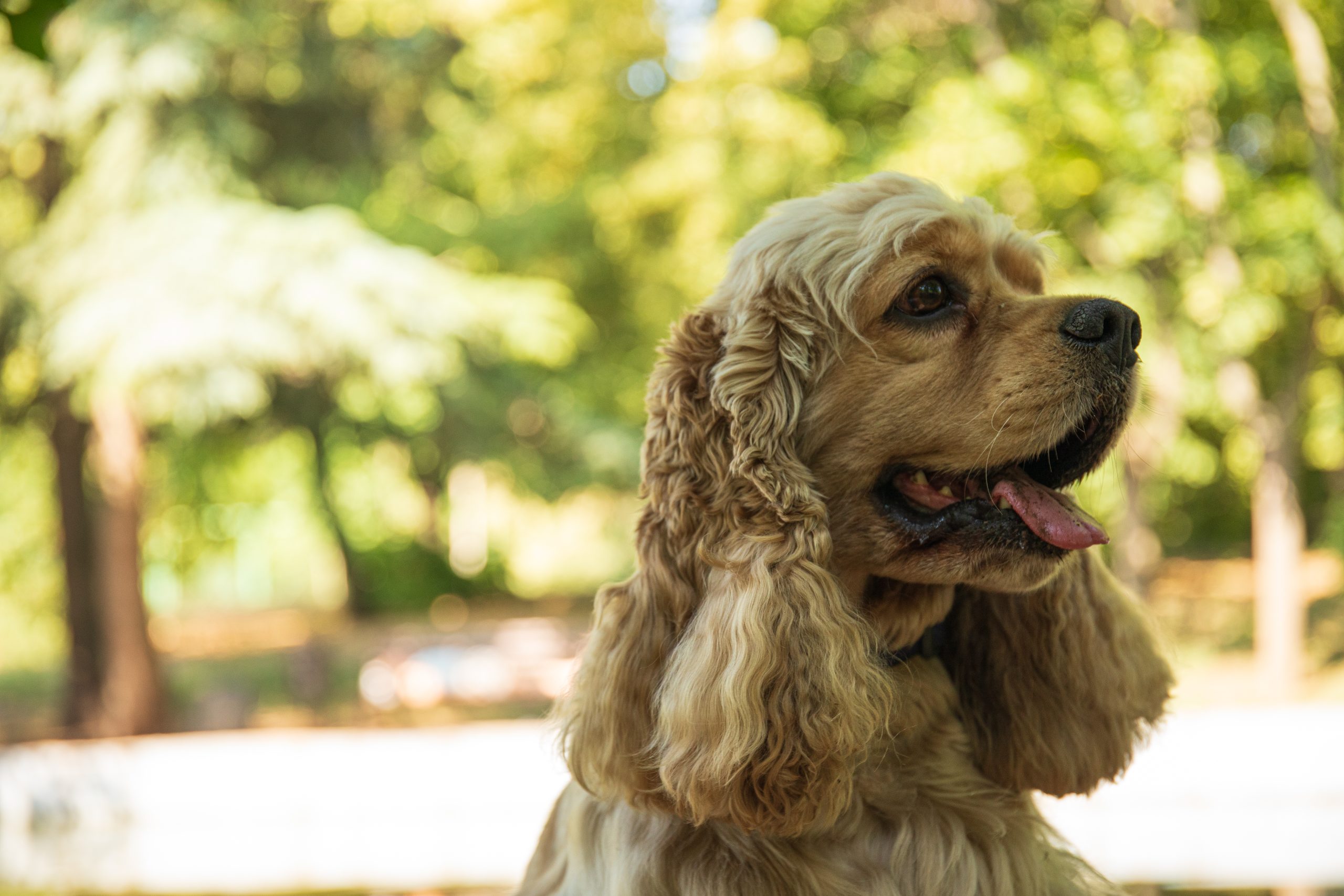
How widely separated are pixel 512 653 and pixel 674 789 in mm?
11856

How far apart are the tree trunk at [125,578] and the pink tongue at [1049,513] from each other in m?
11.2

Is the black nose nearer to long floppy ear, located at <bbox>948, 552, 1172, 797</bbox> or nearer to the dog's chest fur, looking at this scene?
long floppy ear, located at <bbox>948, 552, 1172, 797</bbox>

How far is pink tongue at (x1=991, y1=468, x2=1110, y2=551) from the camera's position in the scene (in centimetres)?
229

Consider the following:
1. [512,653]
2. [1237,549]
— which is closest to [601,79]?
[512,653]

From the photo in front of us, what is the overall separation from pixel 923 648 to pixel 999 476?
0.42 m

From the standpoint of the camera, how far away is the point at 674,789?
7.11 feet

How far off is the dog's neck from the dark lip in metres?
0.16

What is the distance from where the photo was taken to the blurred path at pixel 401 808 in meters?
7.36

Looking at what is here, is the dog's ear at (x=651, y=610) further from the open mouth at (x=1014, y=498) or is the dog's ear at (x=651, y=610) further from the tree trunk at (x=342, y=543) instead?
the tree trunk at (x=342, y=543)

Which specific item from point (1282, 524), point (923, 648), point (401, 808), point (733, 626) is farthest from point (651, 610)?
point (1282, 524)

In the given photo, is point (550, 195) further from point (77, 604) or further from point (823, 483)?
point (823, 483)

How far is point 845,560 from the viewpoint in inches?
95.7

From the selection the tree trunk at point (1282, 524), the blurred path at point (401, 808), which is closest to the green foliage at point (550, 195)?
the tree trunk at point (1282, 524)

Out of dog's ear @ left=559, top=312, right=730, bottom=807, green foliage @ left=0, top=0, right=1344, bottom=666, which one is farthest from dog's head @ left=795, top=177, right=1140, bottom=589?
green foliage @ left=0, top=0, right=1344, bottom=666
